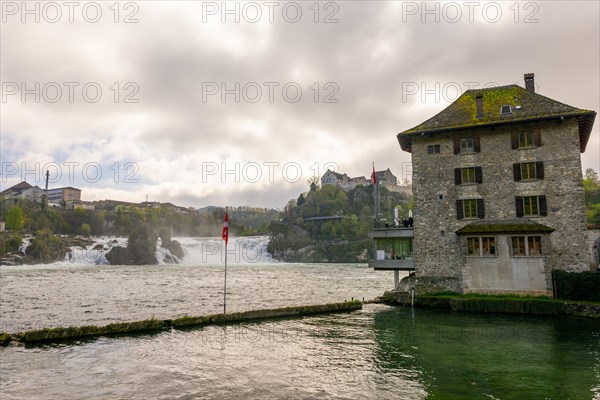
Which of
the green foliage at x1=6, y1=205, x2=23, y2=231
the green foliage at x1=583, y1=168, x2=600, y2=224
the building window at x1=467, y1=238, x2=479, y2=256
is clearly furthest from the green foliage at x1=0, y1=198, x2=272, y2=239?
the building window at x1=467, y1=238, x2=479, y2=256

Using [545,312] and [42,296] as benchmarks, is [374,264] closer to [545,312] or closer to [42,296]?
[545,312]

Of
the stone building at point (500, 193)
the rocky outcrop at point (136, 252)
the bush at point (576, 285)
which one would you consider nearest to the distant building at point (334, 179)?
the rocky outcrop at point (136, 252)

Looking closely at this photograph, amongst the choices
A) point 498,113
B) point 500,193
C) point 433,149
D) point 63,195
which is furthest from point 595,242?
point 63,195

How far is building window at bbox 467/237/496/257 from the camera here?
27.6 m

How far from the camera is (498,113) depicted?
97.6ft

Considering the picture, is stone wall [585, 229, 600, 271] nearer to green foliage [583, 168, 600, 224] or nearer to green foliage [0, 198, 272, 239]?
green foliage [583, 168, 600, 224]

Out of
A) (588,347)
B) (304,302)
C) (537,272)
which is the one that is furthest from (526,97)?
(304,302)

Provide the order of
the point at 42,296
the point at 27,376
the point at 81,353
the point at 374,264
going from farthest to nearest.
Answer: the point at 42,296
the point at 374,264
the point at 81,353
the point at 27,376

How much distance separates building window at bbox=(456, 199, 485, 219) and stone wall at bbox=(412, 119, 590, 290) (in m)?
0.33

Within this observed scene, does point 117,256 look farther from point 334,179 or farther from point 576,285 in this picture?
point 576,285

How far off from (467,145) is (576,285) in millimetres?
11651

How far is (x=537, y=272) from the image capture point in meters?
26.2

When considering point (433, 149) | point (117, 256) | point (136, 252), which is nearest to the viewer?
point (433, 149)

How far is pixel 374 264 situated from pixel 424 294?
14.3 feet
